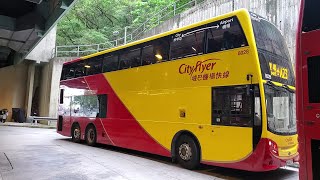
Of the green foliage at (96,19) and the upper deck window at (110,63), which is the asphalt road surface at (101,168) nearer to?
the upper deck window at (110,63)

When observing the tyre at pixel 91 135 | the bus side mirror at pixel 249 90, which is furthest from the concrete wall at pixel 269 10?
the tyre at pixel 91 135

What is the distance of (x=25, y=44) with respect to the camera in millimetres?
19500

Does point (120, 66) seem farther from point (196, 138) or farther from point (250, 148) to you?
point (250, 148)

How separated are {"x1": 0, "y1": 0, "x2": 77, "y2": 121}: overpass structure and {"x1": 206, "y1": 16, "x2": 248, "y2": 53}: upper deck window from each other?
17.2 feet

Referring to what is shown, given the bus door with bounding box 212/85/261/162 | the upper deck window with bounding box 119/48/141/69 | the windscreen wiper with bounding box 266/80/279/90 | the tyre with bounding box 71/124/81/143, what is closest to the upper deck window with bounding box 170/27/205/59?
the bus door with bounding box 212/85/261/162

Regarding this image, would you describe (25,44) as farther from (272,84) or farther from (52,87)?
(272,84)

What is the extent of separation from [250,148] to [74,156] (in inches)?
227

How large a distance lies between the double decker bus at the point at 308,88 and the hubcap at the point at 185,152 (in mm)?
4485

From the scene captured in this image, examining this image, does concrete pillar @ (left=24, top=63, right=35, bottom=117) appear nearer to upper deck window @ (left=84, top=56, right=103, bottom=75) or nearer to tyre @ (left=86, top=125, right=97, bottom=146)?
upper deck window @ (left=84, top=56, right=103, bottom=75)

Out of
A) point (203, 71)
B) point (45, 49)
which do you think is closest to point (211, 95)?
point (203, 71)

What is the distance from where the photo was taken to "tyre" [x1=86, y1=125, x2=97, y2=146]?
44.0ft

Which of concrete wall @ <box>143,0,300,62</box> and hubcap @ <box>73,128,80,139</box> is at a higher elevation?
concrete wall @ <box>143,0,300,62</box>

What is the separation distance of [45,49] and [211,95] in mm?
22590

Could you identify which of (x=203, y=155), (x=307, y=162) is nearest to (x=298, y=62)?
(x=307, y=162)
